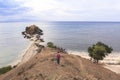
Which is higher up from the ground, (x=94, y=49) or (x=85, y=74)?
(x=85, y=74)

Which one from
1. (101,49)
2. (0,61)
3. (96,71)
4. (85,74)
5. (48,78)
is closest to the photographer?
(48,78)

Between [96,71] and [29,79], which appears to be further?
[96,71]

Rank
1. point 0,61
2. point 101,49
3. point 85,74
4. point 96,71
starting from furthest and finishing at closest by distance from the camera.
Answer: point 0,61
point 101,49
point 96,71
point 85,74

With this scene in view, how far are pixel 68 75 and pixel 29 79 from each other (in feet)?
18.7

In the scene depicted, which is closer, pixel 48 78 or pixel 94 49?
pixel 48 78

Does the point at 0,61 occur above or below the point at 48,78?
below

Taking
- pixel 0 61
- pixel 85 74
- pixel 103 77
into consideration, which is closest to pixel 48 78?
pixel 85 74

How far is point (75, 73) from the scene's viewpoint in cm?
3166

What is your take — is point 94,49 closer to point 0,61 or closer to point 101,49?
point 101,49

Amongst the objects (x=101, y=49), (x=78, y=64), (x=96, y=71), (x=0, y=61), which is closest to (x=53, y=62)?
(x=78, y=64)

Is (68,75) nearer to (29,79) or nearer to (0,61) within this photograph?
(29,79)

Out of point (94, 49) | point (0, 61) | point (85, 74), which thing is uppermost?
point (85, 74)

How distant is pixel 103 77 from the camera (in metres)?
33.5

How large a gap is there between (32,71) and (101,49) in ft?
149
